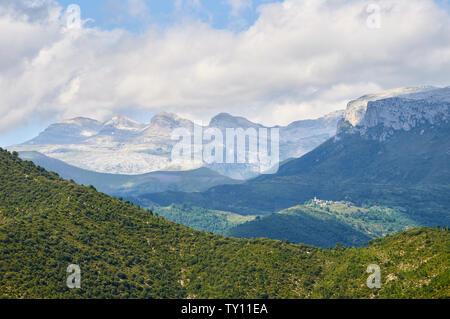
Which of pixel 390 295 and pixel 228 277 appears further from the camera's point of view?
pixel 228 277

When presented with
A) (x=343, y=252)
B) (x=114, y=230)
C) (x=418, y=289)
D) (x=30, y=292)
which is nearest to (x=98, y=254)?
(x=114, y=230)

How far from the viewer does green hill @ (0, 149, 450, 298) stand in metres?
153

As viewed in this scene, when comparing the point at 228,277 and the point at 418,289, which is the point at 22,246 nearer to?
the point at 228,277

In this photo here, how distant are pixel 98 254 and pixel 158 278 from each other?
19.4 m

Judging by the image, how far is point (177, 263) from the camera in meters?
188

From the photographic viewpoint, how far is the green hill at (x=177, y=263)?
153312mm

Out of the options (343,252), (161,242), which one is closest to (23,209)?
(161,242)

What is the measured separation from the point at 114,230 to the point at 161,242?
16.1 m
